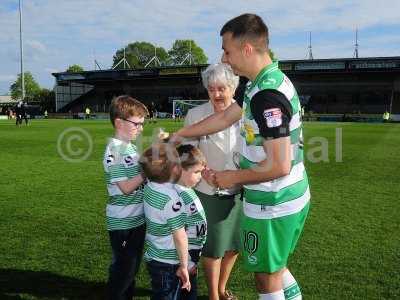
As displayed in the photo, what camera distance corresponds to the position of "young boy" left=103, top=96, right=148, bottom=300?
351cm

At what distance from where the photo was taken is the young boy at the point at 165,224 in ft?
9.95

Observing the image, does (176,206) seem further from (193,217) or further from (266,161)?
(266,161)

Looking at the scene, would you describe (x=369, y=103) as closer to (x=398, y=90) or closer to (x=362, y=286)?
(x=398, y=90)

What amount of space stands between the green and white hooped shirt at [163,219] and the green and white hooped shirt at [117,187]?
1.34 ft

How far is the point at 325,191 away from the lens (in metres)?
9.33

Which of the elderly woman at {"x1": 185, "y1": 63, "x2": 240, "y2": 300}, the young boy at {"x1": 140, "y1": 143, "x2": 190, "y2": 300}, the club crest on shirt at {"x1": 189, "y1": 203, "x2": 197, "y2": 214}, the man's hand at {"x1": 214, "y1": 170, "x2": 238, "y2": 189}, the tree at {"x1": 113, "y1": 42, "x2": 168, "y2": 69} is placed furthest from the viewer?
the tree at {"x1": 113, "y1": 42, "x2": 168, "y2": 69}

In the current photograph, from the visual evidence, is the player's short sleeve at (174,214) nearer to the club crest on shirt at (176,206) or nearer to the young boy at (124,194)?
the club crest on shirt at (176,206)

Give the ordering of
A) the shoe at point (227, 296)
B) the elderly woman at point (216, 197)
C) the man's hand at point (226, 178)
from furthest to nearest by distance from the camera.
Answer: the shoe at point (227, 296) < the elderly woman at point (216, 197) < the man's hand at point (226, 178)

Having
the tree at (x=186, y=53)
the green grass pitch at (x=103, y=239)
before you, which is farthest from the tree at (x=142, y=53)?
the green grass pitch at (x=103, y=239)

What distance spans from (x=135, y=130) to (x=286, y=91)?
54.9 inches

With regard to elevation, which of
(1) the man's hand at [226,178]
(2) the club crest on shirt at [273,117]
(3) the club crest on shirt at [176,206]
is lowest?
(3) the club crest on shirt at [176,206]

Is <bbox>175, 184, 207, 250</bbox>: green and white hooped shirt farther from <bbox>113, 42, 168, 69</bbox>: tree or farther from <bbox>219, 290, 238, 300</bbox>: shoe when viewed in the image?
<bbox>113, 42, 168, 69</bbox>: tree

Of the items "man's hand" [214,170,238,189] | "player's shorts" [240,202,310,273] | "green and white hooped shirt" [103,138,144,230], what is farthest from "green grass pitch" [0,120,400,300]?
"man's hand" [214,170,238,189]

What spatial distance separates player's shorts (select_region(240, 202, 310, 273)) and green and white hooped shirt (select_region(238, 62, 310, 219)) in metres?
0.04
